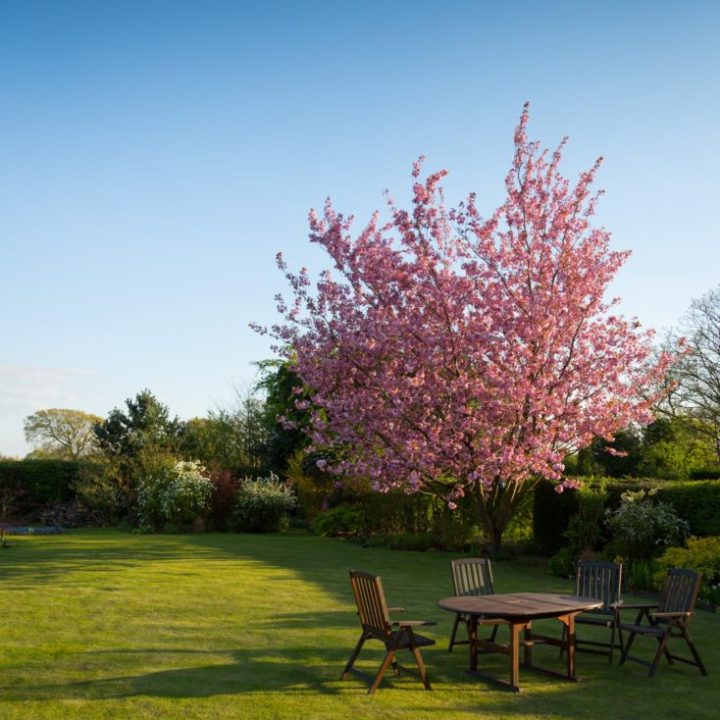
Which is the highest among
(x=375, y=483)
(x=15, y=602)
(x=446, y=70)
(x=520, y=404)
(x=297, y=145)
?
(x=446, y=70)

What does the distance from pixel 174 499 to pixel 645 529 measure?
565 inches

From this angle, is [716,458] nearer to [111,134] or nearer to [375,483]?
[375,483]

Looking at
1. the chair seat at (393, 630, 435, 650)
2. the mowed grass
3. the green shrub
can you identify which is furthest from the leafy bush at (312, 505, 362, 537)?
the chair seat at (393, 630, 435, 650)

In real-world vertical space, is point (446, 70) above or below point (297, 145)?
above

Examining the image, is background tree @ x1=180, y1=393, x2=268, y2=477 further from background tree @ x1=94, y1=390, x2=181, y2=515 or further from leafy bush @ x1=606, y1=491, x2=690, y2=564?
leafy bush @ x1=606, y1=491, x2=690, y2=564

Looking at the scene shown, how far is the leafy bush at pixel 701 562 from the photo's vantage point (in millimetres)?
12539

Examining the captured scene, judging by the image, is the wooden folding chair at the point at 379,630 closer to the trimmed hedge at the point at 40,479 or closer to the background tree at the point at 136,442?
the background tree at the point at 136,442

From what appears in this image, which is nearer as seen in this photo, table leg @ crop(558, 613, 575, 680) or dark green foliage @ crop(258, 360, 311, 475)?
table leg @ crop(558, 613, 575, 680)

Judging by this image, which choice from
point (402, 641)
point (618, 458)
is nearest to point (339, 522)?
point (618, 458)

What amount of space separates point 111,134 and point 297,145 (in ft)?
10.5

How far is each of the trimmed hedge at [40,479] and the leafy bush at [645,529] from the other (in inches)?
816

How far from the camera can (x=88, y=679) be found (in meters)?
7.28

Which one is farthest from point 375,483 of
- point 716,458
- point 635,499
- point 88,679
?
point 716,458

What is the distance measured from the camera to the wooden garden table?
7562 millimetres
